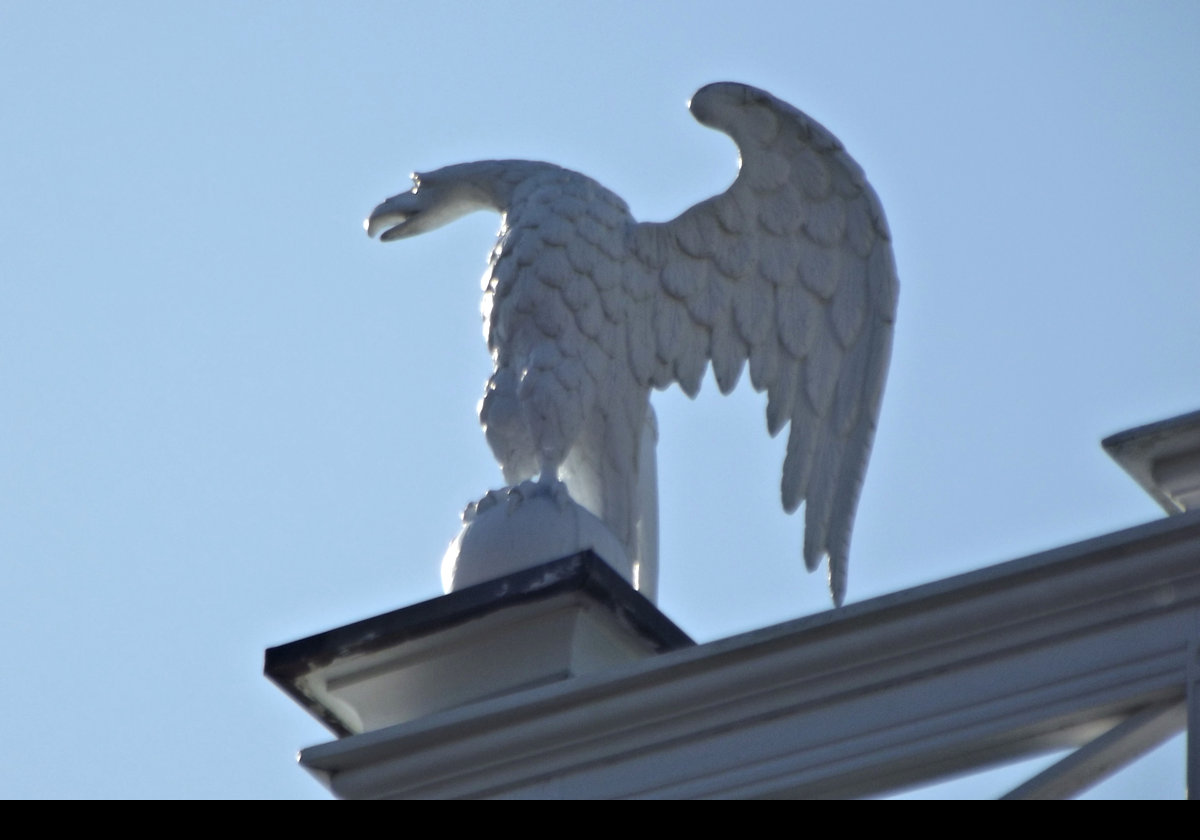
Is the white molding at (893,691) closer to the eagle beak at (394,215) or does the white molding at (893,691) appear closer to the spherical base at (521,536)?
the spherical base at (521,536)

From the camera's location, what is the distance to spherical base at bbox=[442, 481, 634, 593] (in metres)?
5.36

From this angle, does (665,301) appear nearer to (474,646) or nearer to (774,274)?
(774,274)

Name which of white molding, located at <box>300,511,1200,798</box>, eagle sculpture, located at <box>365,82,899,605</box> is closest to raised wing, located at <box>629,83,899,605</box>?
eagle sculpture, located at <box>365,82,899,605</box>

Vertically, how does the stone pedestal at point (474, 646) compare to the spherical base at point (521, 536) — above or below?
below

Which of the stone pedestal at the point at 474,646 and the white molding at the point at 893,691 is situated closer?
the white molding at the point at 893,691

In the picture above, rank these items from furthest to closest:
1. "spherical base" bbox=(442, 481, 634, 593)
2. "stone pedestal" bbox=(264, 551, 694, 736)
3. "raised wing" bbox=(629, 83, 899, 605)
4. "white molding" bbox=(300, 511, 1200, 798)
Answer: "raised wing" bbox=(629, 83, 899, 605) < "spherical base" bbox=(442, 481, 634, 593) < "stone pedestal" bbox=(264, 551, 694, 736) < "white molding" bbox=(300, 511, 1200, 798)

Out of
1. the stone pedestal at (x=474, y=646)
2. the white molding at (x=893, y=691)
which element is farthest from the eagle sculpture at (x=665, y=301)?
the white molding at (x=893, y=691)

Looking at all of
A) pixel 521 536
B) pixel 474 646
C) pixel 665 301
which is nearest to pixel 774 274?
pixel 665 301

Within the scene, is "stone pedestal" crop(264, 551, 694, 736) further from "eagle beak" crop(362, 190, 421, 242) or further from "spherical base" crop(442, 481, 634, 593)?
"eagle beak" crop(362, 190, 421, 242)

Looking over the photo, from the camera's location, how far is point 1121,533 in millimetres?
3492

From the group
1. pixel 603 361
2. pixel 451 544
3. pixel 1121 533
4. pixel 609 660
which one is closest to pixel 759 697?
pixel 1121 533

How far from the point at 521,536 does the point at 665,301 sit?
1.72 metres

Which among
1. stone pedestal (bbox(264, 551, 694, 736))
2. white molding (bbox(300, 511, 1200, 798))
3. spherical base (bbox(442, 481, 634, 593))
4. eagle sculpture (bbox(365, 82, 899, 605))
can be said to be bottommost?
white molding (bbox(300, 511, 1200, 798))

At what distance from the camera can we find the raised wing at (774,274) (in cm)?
660
